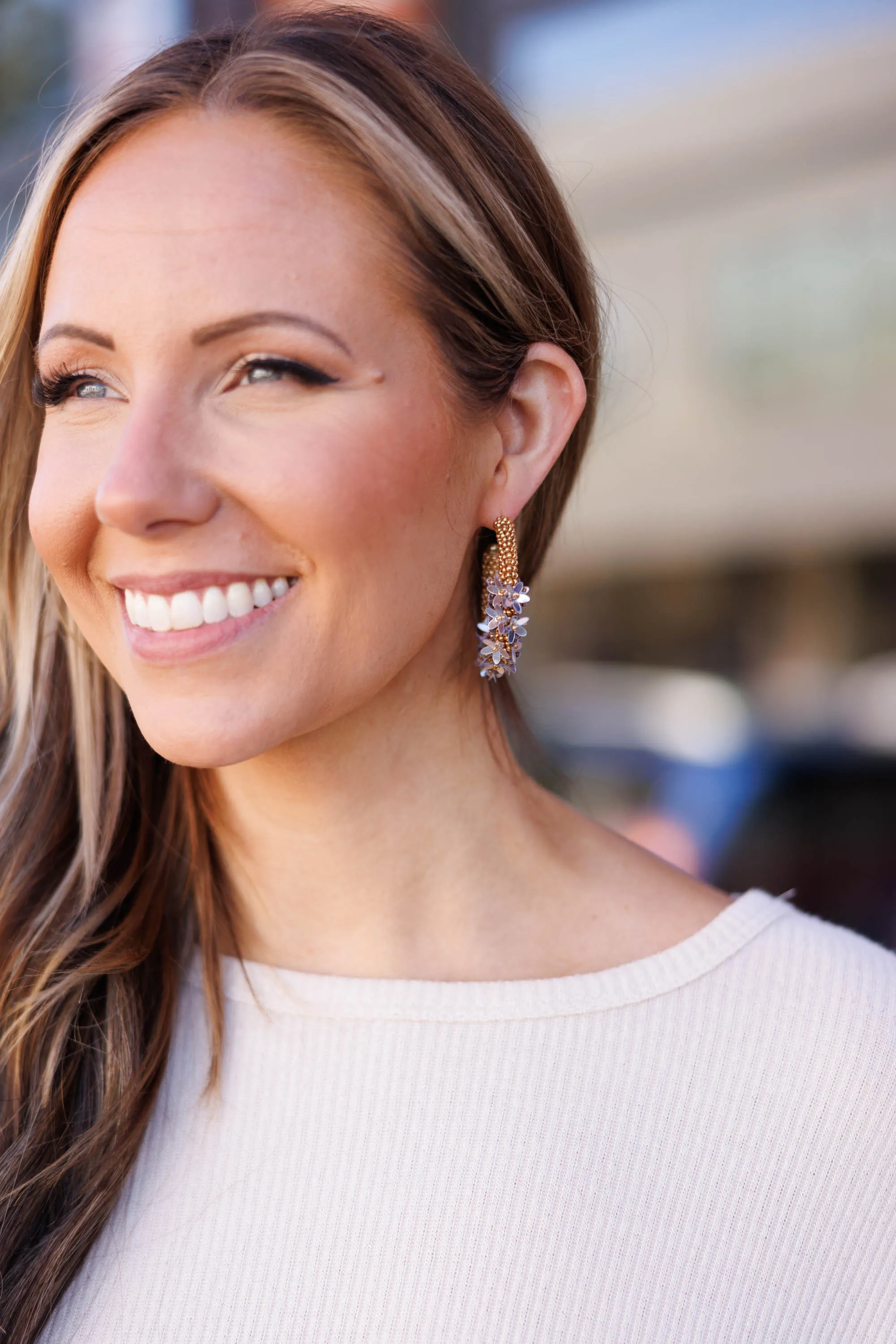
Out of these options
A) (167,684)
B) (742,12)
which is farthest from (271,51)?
(742,12)

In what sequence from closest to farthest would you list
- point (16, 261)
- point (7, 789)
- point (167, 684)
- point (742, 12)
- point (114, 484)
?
point (114, 484)
point (167, 684)
point (16, 261)
point (7, 789)
point (742, 12)

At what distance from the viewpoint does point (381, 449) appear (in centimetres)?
162

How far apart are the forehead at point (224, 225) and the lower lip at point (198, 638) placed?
36 centimetres

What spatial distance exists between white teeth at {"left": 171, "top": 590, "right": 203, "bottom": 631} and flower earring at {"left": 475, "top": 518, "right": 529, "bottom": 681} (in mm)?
454

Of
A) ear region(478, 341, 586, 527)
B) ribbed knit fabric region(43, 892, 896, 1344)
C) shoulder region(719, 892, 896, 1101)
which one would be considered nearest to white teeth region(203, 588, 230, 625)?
ear region(478, 341, 586, 527)

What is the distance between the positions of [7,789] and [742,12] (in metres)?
9.68

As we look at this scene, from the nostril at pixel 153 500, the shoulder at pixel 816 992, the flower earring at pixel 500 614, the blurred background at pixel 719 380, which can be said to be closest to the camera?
the nostril at pixel 153 500

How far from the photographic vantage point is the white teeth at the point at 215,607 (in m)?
1.62

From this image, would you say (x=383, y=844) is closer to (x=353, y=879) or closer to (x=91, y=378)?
(x=353, y=879)

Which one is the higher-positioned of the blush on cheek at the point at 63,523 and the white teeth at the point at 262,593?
the blush on cheek at the point at 63,523

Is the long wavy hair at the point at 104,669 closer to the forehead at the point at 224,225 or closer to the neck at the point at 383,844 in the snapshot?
the forehead at the point at 224,225

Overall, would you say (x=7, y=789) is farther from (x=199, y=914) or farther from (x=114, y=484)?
(x=114, y=484)

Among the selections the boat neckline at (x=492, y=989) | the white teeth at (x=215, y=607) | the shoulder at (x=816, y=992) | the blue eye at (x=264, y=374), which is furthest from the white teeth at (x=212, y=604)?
the shoulder at (x=816, y=992)

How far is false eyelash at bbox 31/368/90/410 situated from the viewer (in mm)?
1719
